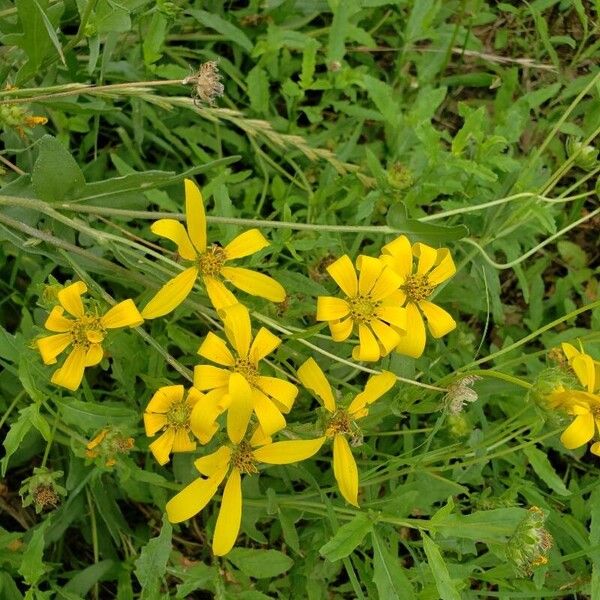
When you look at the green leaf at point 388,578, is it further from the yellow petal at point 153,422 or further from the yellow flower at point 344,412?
the yellow petal at point 153,422

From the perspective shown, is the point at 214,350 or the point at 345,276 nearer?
the point at 214,350

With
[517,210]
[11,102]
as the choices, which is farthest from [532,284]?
[11,102]

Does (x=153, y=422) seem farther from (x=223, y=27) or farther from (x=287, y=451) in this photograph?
(x=223, y=27)

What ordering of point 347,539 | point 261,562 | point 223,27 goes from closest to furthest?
point 347,539 < point 261,562 < point 223,27

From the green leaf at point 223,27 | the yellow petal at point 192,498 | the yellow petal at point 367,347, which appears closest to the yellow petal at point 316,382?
the yellow petal at point 367,347

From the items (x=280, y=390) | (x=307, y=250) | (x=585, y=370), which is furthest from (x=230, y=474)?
(x=585, y=370)

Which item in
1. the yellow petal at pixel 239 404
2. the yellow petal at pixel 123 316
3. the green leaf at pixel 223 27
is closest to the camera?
the yellow petal at pixel 239 404

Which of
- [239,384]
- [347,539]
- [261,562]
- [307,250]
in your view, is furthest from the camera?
[307,250]

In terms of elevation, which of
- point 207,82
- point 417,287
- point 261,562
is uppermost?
point 207,82
